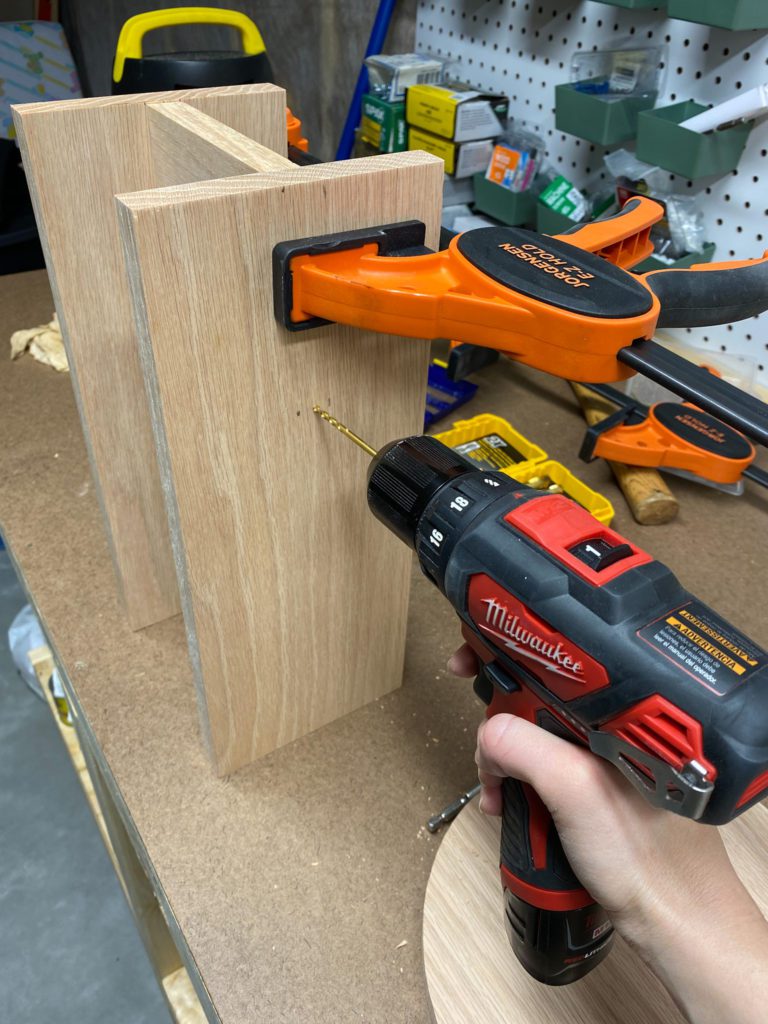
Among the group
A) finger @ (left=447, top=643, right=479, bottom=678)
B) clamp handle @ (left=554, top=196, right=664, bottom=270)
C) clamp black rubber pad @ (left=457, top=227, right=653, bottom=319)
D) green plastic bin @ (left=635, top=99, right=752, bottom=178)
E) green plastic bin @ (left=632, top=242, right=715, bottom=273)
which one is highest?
clamp black rubber pad @ (left=457, top=227, right=653, bottom=319)

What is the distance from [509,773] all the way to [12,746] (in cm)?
124

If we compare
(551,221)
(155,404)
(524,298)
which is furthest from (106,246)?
(551,221)

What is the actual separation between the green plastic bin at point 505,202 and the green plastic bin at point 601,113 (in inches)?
5.7

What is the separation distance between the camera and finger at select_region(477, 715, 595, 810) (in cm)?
37

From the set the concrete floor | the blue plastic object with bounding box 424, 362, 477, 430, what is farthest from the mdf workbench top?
the concrete floor

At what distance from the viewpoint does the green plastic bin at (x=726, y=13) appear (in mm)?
726

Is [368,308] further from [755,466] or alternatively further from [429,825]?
[755,466]

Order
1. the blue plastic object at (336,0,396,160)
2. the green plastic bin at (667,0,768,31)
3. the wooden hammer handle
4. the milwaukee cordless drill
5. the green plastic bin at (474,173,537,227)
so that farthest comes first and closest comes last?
the blue plastic object at (336,0,396,160), the green plastic bin at (474,173,537,227), the wooden hammer handle, the green plastic bin at (667,0,768,31), the milwaukee cordless drill

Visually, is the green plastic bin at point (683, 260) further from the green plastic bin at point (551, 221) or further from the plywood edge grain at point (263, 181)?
the plywood edge grain at point (263, 181)

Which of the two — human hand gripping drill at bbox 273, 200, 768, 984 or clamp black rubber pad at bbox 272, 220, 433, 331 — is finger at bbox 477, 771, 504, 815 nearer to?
human hand gripping drill at bbox 273, 200, 768, 984

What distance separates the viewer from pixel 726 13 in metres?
0.73

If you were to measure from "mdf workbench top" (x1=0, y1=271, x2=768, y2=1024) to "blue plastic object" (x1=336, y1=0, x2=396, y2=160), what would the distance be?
80 cm

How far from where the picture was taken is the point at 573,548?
391mm

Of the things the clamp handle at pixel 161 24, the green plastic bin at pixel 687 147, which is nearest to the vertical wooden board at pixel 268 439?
the green plastic bin at pixel 687 147
